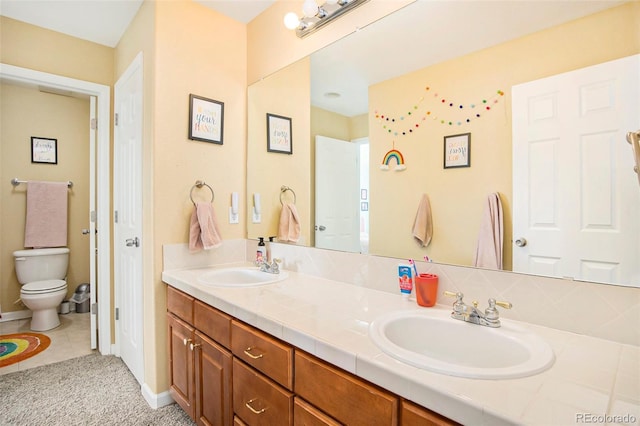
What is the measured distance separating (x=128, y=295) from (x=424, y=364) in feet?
7.33

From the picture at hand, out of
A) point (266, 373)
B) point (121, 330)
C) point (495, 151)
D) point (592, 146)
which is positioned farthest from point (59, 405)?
point (592, 146)

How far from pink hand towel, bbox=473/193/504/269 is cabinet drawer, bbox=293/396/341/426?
2.38 feet

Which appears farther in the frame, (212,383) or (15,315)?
(15,315)

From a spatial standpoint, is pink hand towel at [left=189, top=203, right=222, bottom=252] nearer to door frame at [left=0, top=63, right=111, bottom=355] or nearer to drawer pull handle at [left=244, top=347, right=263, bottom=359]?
drawer pull handle at [left=244, top=347, right=263, bottom=359]

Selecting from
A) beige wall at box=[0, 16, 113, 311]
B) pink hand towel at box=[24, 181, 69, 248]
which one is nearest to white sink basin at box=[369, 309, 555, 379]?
beige wall at box=[0, 16, 113, 311]

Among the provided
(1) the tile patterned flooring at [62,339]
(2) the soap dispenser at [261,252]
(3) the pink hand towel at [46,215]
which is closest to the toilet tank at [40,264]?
(3) the pink hand towel at [46,215]

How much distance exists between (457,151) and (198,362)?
1.51 m

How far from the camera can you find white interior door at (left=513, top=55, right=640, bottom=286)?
0.87 metres

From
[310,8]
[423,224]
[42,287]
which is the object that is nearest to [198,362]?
[423,224]

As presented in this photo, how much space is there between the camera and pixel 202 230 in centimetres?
193

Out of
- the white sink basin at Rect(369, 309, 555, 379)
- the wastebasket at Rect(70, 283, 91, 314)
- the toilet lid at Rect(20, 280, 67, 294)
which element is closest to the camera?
the white sink basin at Rect(369, 309, 555, 379)

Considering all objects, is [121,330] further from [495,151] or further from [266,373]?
[495,151]

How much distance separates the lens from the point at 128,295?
226 cm

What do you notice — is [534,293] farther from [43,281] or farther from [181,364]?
[43,281]
